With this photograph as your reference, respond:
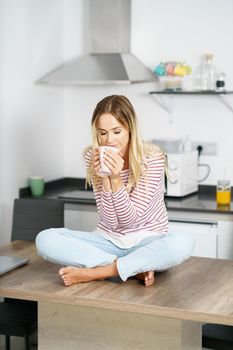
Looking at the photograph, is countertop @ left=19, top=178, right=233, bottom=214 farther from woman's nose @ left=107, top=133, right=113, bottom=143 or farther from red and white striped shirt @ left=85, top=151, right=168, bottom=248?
woman's nose @ left=107, top=133, right=113, bottom=143

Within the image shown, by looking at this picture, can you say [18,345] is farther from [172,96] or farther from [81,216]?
[172,96]

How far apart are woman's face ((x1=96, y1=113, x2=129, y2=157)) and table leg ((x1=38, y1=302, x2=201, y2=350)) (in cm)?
67

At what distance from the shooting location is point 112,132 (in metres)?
2.93

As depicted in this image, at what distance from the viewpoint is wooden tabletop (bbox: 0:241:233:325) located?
2.44 m

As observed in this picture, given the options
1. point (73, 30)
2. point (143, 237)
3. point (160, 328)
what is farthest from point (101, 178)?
point (73, 30)

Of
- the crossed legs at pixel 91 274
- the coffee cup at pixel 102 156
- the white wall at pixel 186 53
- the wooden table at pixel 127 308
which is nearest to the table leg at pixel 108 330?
the wooden table at pixel 127 308

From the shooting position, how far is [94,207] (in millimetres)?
4375

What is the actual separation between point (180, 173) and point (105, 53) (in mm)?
878

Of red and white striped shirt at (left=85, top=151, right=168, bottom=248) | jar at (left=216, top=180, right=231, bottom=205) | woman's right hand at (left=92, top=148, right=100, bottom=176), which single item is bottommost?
jar at (left=216, top=180, right=231, bottom=205)

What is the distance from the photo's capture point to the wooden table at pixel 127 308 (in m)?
2.48

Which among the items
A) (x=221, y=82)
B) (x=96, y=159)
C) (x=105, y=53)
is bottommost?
(x=96, y=159)

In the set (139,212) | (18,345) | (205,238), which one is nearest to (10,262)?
(139,212)

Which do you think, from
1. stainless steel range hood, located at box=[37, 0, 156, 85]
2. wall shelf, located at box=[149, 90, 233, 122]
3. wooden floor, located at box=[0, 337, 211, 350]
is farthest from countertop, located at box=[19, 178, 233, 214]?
wooden floor, located at box=[0, 337, 211, 350]

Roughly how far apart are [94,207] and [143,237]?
4.75ft
